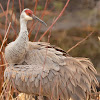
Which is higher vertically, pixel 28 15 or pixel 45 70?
pixel 28 15

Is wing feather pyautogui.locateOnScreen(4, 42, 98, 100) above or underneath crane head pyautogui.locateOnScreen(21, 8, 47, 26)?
underneath

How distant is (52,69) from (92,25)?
4.17 metres

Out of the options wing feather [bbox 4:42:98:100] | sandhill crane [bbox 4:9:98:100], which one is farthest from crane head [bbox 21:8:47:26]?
wing feather [bbox 4:42:98:100]

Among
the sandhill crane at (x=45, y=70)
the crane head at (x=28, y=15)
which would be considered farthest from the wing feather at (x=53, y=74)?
the crane head at (x=28, y=15)

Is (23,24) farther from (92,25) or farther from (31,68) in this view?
(92,25)

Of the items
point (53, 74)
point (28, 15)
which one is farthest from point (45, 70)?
point (28, 15)

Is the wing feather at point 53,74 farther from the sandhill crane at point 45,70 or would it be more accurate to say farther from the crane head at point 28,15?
the crane head at point 28,15

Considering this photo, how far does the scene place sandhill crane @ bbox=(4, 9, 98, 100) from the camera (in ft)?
7.82

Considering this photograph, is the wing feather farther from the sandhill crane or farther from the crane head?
the crane head

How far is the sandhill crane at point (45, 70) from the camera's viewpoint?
7.82ft

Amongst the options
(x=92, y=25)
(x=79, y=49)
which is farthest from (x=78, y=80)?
(x=92, y=25)

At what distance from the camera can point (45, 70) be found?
93.7 inches

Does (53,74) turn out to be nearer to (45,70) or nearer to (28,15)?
(45,70)

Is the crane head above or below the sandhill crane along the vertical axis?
above
